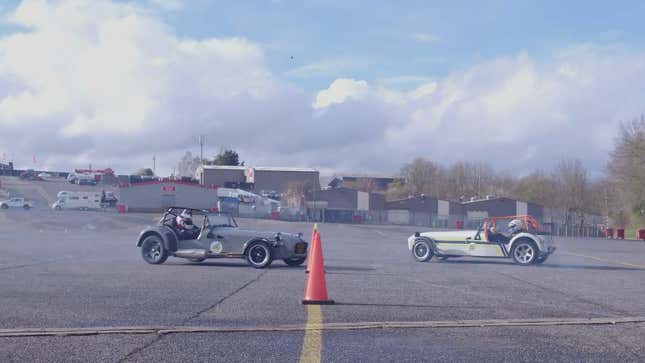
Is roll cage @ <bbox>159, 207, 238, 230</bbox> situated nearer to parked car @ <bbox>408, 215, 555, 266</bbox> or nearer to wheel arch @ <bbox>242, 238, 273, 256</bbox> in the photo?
wheel arch @ <bbox>242, 238, 273, 256</bbox>

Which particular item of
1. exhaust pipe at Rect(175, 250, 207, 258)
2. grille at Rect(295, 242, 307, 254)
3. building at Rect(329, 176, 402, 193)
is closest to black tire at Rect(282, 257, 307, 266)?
grille at Rect(295, 242, 307, 254)

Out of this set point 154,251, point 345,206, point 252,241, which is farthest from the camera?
point 345,206

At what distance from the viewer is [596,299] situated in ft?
40.3

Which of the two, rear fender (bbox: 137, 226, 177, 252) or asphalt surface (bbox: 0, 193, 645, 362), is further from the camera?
rear fender (bbox: 137, 226, 177, 252)

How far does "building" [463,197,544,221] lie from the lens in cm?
5475

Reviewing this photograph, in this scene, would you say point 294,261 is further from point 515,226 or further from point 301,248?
point 515,226

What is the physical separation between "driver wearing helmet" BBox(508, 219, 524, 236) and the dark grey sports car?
21.3ft

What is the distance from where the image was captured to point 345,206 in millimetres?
80312

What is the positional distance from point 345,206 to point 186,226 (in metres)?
61.5

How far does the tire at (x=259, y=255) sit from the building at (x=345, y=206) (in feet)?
161

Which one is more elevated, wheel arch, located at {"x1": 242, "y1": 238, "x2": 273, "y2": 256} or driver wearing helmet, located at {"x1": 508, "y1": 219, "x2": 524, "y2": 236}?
driver wearing helmet, located at {"x1": 508, "y1": 219, "x2": 524, "y2": 236}

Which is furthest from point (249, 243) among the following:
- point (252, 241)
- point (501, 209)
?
point (501, 209)

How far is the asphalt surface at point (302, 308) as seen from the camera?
24.6 feet

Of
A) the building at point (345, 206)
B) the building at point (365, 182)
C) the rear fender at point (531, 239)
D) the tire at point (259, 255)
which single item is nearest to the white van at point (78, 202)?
the building at point (345, 206)
